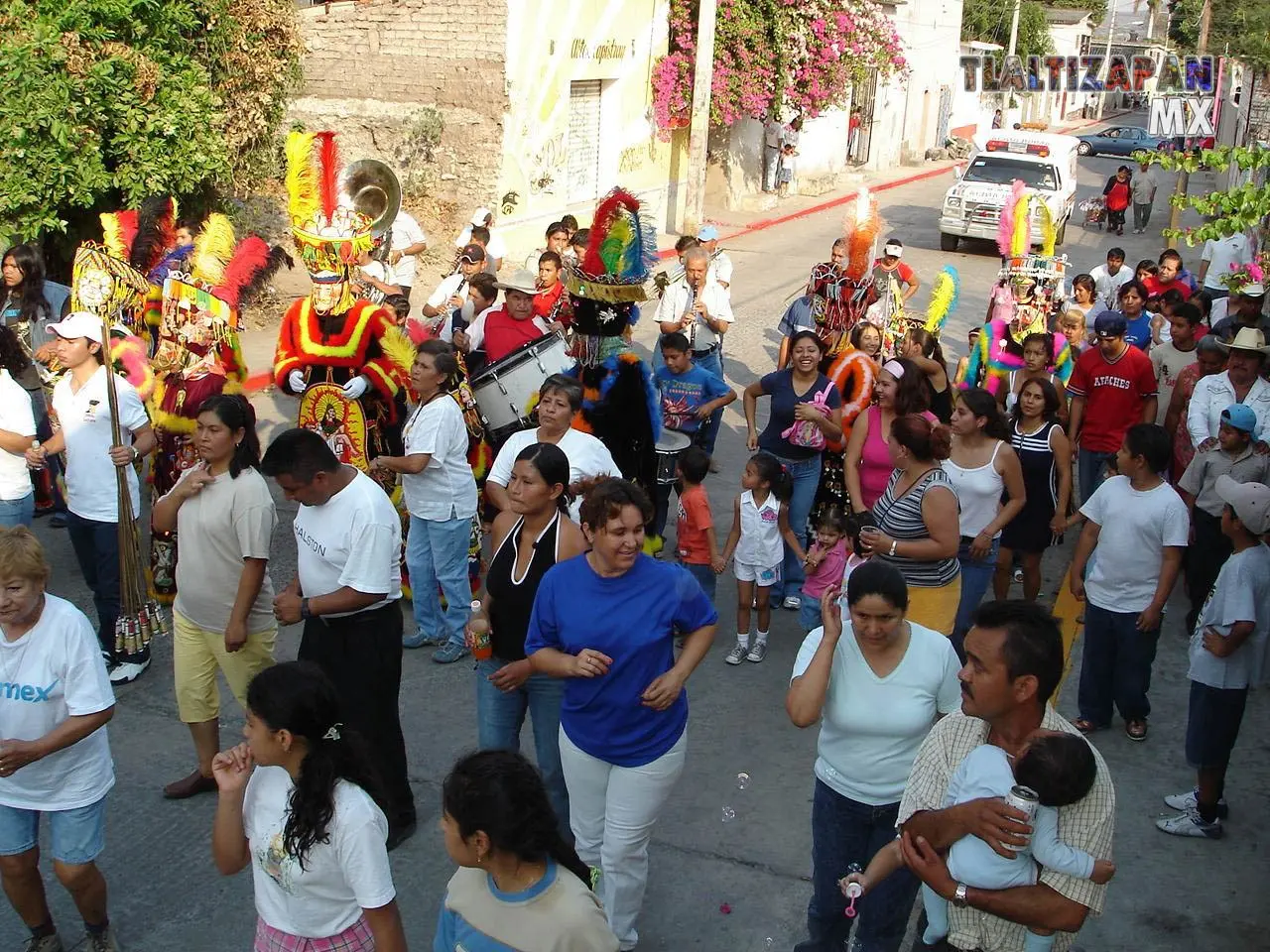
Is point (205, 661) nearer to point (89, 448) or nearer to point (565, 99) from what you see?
point (89, 448)

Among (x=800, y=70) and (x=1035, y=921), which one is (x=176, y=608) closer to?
(x=1035, y=921)

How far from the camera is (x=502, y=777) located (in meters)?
3.04

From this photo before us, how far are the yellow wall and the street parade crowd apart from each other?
8.85 meters

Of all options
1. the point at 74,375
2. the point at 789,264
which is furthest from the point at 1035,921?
Answer: the point at 789,264

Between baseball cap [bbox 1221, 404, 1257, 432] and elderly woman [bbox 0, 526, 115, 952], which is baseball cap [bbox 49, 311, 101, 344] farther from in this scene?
baseball cap [bbox 1221, 404, 1257, 432]

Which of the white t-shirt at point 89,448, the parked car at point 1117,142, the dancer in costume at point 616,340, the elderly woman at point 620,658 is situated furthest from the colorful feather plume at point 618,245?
the parked car at point 1117,142

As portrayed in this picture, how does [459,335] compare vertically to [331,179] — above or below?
below

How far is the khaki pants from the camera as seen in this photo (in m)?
5.42

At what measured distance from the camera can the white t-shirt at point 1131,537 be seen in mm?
6036

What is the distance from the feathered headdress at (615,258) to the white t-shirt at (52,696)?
4258 mm

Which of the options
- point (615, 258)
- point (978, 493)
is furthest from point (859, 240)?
point (978, 493)

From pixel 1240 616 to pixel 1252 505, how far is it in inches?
18.5

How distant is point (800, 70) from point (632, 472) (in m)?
20.2

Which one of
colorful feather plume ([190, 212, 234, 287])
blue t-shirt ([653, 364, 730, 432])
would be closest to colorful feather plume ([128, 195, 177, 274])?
colorful feather plume ([190, 212, 234, 287])
